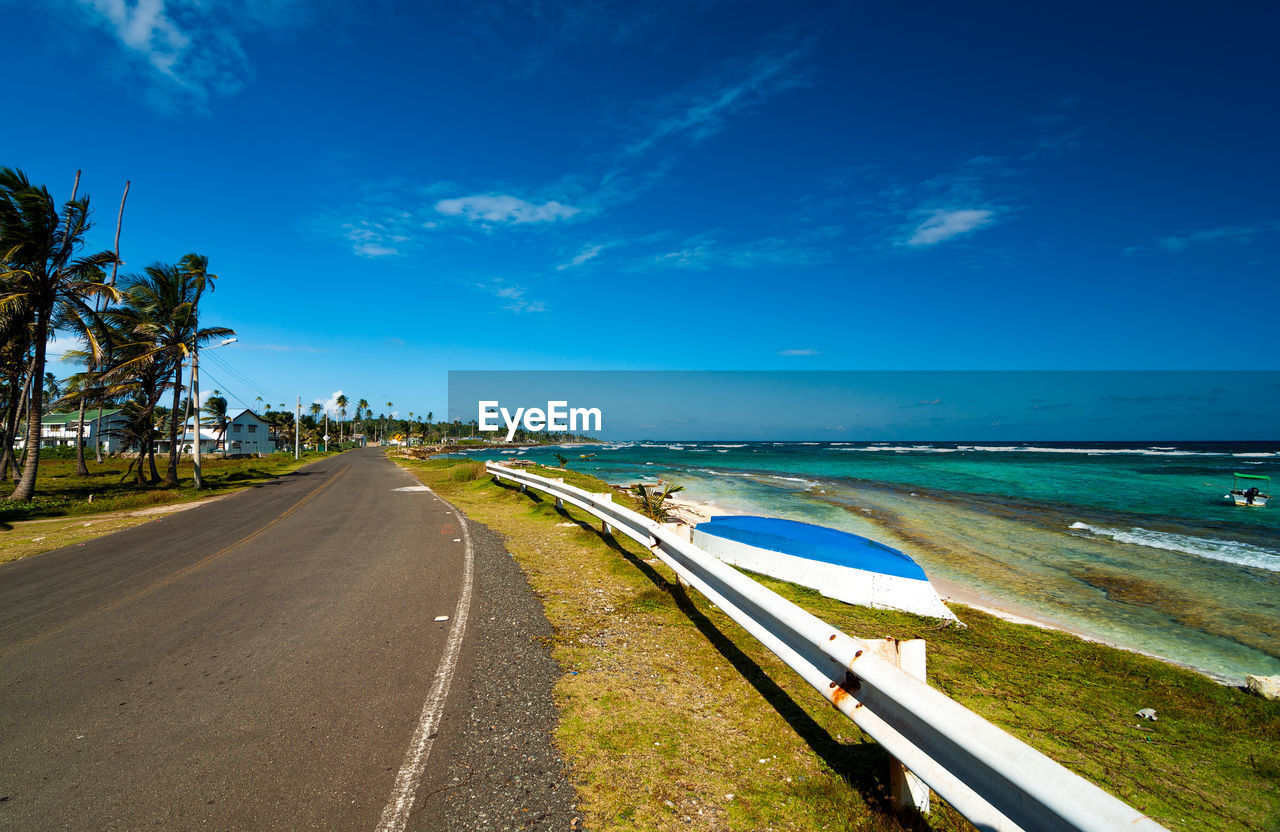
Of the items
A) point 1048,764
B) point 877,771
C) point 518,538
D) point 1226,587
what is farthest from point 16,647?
point 1226,587

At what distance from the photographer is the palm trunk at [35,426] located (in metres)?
18.4

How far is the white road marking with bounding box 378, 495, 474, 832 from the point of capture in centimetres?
302

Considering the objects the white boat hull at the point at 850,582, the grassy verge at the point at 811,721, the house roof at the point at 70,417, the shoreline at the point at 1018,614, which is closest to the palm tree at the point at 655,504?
the shoreline at the point at 1018,614

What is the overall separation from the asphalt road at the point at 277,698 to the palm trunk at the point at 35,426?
1381cm

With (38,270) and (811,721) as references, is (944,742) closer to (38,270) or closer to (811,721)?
(811,721)

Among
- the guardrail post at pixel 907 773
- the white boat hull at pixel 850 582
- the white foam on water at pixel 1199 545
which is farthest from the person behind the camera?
the white foam on water at pixel 1199 545

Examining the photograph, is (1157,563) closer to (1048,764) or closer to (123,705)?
(1048,764)

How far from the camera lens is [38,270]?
63.3 ft

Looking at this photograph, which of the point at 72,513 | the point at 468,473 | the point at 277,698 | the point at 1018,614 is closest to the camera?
the point at 277,698

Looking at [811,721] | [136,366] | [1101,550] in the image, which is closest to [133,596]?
[811,721]

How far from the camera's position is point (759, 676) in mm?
4809

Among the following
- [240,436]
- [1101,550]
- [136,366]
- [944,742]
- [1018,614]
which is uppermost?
[136,366]

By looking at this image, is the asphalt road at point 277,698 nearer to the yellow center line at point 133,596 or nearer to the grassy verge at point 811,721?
the yellow center line at point 133,596

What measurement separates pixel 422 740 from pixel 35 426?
25.7 meters
